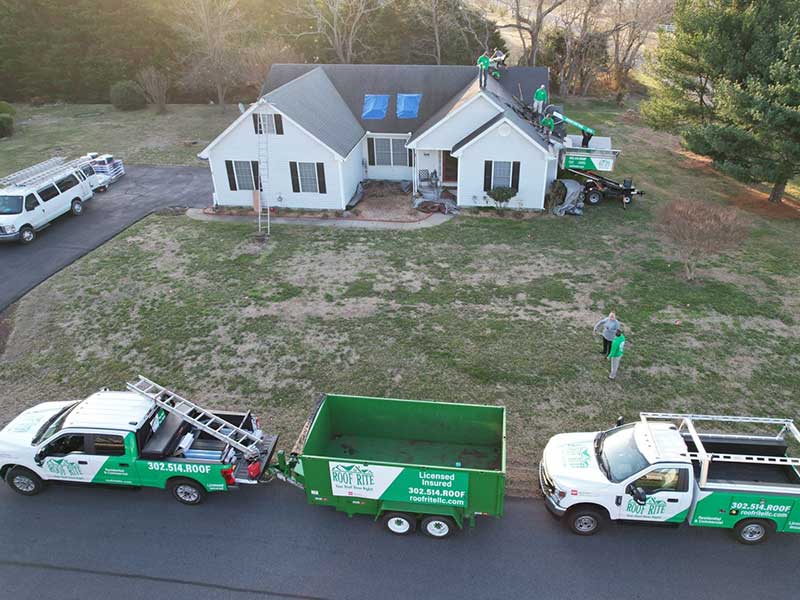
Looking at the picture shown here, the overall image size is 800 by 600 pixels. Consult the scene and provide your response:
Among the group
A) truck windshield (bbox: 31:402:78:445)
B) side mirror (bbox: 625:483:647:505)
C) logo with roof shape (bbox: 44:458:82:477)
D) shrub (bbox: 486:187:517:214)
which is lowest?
logo with roof shape (bbox: 44:458:82:477)

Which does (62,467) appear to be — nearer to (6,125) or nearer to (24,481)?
(24,481)

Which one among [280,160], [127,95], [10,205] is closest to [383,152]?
[280,160]

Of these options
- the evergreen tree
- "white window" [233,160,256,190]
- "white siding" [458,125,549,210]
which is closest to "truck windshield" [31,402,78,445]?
"white window" [233,160,256,190]

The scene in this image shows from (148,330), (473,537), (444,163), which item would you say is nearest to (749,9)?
(444,163)

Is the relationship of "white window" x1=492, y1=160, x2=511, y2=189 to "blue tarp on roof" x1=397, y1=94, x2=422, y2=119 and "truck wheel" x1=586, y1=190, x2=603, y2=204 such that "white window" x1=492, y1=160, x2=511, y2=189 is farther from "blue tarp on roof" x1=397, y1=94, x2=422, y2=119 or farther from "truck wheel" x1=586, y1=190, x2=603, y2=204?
"blue tarp on roof" x1=397, y1=94, x2=422, y2=119

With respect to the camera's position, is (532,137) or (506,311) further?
(532,137)

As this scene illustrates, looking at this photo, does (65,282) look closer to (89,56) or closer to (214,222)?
(214,222)

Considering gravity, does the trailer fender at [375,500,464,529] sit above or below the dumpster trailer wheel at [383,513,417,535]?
above
